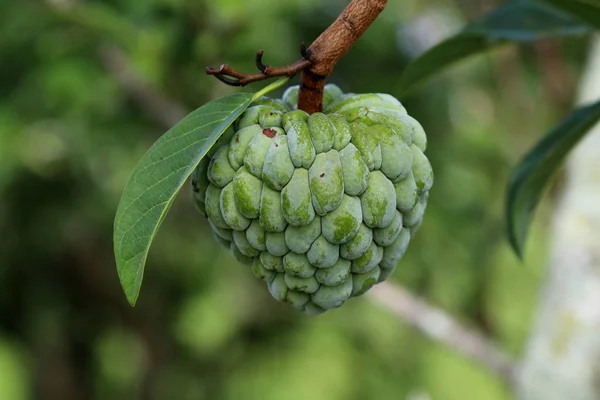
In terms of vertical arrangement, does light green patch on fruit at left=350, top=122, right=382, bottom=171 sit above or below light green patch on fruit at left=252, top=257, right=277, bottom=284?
above

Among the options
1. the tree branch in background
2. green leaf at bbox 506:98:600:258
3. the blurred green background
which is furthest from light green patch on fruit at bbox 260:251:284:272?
the blurred green background

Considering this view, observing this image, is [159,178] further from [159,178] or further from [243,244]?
[243,244]

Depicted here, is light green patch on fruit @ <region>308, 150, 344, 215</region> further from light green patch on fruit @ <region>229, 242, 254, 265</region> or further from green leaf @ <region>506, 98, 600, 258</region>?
green leaf @ <region>506, 98, 600, 258</region>

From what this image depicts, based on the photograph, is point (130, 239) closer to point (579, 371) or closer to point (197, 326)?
point (579, 371)

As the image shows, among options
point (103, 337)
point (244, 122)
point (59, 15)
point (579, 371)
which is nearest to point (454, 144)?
point (579, 371)

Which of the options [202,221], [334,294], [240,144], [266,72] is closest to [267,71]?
[266,72]

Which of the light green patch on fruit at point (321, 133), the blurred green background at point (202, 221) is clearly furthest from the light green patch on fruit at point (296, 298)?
the blurred green background at point (202, 221)
